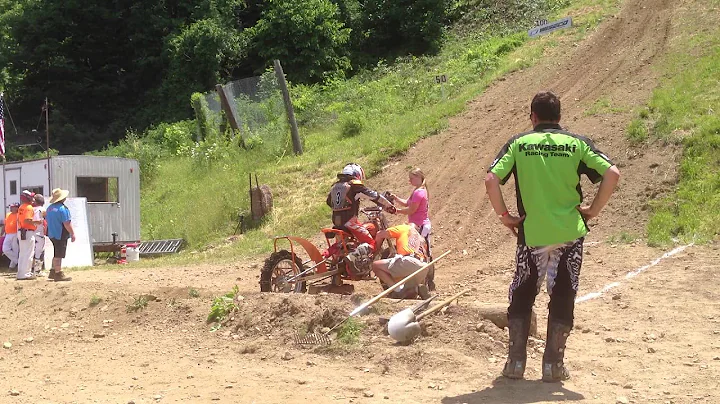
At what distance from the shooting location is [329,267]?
1073cm

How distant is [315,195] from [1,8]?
34609mm

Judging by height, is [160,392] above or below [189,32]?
below

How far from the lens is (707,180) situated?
13352mm

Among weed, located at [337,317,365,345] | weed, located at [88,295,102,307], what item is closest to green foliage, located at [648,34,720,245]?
weed, located at [337,317,365,345]

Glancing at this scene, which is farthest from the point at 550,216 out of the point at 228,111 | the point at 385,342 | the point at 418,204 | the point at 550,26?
the point at 228,111

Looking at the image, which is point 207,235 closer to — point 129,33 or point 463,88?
point 463,88

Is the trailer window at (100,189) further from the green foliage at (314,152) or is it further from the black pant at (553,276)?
the black pant at (553,276)

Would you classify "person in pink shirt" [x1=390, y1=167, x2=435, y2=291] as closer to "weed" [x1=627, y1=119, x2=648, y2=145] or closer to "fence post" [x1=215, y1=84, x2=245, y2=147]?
"weed" [x1=627, y1=119, x2=648, y2=145]

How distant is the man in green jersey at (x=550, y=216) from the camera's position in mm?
5918

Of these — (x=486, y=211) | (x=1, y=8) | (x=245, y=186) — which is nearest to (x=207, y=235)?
(x=245, y=186)

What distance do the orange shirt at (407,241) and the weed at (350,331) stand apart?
2541mm

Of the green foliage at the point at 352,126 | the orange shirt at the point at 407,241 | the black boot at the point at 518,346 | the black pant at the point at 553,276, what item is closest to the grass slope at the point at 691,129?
the orange shirt at the point at 407,241

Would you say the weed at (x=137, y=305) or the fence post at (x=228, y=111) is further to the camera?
the fence post at (x=228, y=111)

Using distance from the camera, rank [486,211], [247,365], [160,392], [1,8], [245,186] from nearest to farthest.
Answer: [160,392]
[247,365]
[486,211]
[245,186]
[1,8]
